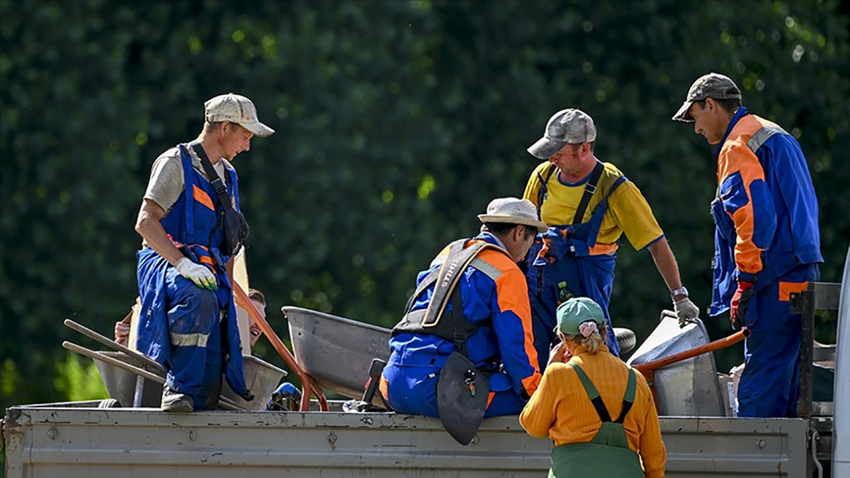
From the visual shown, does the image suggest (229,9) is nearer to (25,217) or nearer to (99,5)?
(99,5)

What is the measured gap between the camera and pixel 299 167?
15492 millimetres

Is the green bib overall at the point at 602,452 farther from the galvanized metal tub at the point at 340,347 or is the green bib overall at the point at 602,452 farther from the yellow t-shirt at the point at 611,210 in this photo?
the yellow t-shirt at the point at 611,210

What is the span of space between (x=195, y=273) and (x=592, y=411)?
1920 mm

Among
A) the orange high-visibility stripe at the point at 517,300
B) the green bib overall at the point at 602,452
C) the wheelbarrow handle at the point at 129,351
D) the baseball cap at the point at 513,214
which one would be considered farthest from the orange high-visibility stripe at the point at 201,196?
the green bib overall at the point at 602,452

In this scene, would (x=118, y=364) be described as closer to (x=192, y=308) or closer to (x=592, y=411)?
(x=192, y=308)

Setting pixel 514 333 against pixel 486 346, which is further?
pixel 486 346

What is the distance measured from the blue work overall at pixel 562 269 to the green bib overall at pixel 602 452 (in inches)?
66.4

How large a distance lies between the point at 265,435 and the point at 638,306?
35.0 feet

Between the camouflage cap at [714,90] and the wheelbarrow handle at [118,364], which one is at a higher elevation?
the camouflage cap at [714,90]

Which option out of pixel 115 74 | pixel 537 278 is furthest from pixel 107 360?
pixel 115 74

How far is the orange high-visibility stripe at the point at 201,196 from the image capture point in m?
6.18

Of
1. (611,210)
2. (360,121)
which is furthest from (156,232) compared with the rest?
(360,121)

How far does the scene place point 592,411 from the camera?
5.02 metres

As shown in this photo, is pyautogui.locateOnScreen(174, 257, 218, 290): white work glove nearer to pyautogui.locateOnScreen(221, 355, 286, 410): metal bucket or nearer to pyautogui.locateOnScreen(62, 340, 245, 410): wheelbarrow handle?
pyautogui.locateOnScreen(62, 340, 245, 410): wheelbarrow handle
